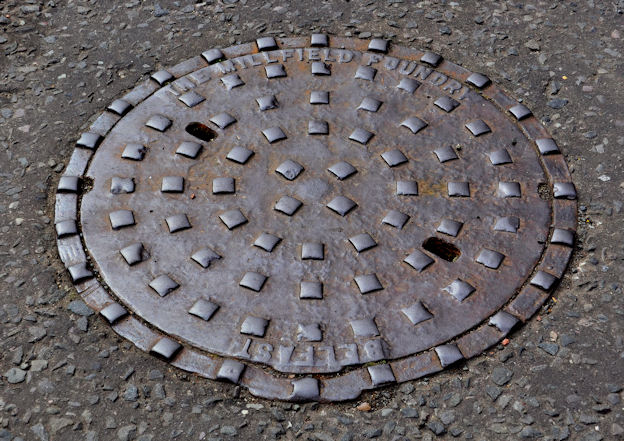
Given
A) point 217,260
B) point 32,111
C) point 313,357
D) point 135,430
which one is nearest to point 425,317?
point 313,357

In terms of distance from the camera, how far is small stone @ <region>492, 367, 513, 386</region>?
2.09 metres

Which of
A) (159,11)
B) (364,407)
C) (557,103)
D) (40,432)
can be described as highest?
(557,103)

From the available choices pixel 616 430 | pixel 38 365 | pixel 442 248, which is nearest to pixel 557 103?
pixel 442 248

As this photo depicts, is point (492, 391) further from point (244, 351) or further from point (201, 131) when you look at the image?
point (201, 131)

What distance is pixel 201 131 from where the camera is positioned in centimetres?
271

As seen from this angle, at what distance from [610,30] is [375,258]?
181 cm

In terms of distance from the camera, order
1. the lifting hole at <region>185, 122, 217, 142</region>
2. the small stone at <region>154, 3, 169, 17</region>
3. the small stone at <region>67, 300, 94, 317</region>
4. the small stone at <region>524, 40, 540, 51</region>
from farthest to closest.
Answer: the small stone at <region>154, 3, 169, 17</region>, the small stone at <region>524, 40, 540, 51</region>, the lifting hole at <region>185, 122, 217, 142</region>, the small stone at <region>67, 300, 94, 317</region>

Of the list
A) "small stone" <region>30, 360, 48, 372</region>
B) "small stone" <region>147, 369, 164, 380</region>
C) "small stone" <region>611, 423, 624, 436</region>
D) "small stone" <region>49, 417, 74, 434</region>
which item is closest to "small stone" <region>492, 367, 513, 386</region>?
"small stone" <region>611, 423, 624, 436</region>

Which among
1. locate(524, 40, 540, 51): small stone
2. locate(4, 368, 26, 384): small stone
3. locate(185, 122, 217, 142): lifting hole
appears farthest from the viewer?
locate(524, 40, 540, 51): small stone

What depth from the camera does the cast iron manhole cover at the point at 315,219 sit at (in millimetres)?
2148

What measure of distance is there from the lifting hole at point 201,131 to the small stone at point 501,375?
135cm

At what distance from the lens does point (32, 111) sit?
287 cm

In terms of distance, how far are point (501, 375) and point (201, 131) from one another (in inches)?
56.9

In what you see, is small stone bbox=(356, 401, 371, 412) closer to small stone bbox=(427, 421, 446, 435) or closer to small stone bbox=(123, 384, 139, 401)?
small stone bbox=(427, 421, 446, 435)
